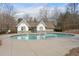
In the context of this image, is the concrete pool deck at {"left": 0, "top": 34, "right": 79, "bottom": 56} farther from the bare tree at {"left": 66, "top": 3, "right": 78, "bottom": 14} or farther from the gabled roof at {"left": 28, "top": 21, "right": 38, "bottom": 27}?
the bare tree at {"left": 66, "top": 3, "right": 78, "bottom": 14}

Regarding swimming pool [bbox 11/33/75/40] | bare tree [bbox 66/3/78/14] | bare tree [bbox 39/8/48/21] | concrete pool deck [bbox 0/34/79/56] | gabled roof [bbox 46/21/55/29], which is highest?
bare tree [bbox 66/3/78/14]

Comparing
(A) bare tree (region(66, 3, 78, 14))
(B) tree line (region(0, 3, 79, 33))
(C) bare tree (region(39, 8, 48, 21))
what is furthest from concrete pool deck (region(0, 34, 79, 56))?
(A) bare tree (region(66, 3, 78, 14))

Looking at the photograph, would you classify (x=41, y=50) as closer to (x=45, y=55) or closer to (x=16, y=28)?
(x=45, y=55)

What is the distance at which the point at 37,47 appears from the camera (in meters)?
5.10

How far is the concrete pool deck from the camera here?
5.07 meters

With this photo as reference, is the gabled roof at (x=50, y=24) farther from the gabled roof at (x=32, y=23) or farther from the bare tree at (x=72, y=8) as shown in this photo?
the bare tree at (x=72, y=8)

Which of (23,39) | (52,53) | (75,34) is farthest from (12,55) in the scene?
(75,34)

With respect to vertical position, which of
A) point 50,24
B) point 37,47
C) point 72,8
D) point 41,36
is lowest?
point 37,47

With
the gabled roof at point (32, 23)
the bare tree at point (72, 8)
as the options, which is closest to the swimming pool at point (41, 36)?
the gabled roof at point (32, 23)

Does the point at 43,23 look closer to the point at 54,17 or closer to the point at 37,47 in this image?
the point at 54,17

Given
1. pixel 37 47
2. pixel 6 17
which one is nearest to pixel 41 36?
pixel 37 47

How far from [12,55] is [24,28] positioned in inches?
17.7

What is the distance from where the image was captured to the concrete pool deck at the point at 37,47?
16.6 ft

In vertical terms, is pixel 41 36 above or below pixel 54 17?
below
